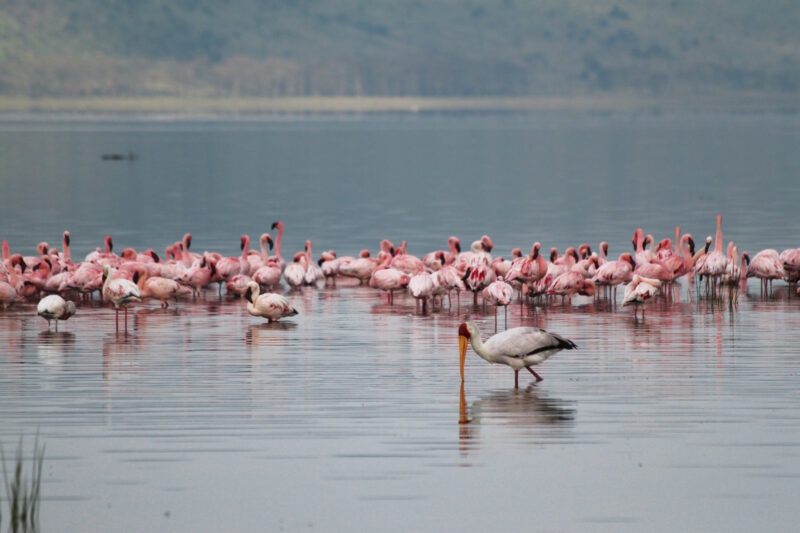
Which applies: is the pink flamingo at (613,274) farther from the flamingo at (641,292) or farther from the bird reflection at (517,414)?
the bird reflection at (517,414)

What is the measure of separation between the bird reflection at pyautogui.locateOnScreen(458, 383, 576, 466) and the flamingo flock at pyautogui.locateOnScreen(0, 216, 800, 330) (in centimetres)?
551

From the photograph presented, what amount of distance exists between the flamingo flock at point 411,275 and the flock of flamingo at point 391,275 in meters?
0.02

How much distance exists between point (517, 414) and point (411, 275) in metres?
10.4

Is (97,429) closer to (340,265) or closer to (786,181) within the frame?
(340,265)

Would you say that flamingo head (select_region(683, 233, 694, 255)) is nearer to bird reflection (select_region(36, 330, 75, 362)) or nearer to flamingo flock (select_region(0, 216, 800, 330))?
flamingo flock (select_region(0, 216, 800, 330))

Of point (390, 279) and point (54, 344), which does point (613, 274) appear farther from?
point (54, 344)

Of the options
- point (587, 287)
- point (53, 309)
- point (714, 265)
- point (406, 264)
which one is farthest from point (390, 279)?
point (53, 309)

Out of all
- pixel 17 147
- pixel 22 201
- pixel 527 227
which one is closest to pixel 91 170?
pixel 22 201

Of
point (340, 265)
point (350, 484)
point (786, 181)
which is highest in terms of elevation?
point (786, 181)

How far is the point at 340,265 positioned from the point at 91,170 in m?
69.3

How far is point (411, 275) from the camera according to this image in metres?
25.1

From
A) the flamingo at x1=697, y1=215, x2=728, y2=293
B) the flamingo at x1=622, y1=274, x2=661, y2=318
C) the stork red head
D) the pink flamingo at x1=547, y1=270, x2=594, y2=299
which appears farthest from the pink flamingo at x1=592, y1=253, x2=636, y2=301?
the stork red head

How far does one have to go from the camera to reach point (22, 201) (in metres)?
59.8

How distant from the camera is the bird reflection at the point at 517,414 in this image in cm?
1394
